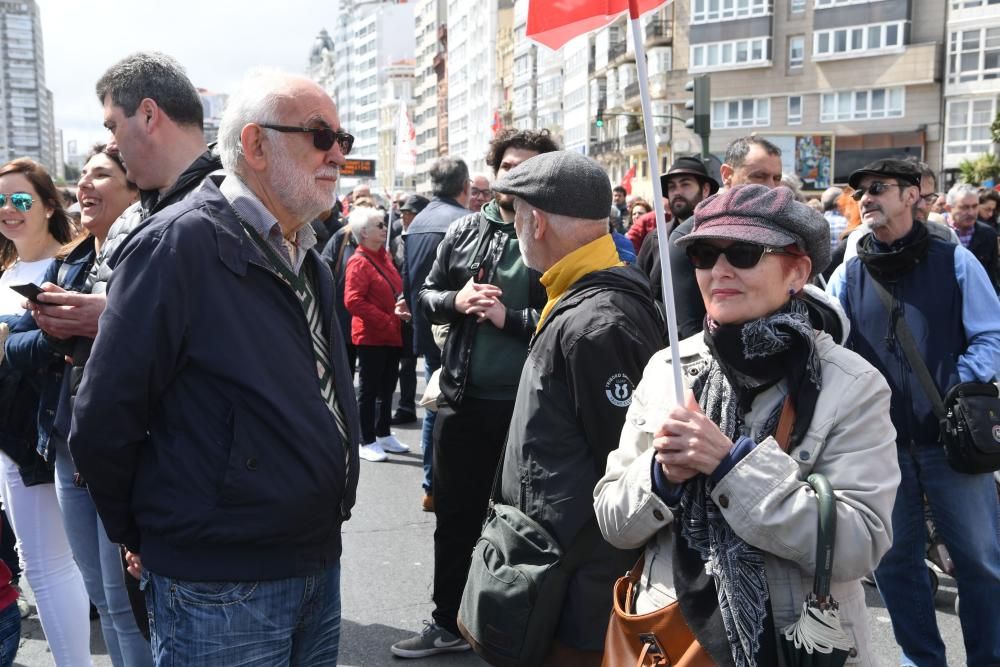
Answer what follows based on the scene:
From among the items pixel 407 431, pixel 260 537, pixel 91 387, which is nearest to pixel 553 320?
pixel 260 537

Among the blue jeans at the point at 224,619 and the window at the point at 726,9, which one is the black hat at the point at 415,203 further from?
the window at the point at 726,9

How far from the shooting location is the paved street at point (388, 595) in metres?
4.89

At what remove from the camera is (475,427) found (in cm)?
466

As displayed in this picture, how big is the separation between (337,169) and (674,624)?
60.7 inches

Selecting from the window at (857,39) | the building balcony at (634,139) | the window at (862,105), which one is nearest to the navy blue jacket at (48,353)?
the window at (862,105)

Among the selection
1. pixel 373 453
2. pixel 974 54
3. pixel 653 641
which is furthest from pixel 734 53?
pixel 653 641

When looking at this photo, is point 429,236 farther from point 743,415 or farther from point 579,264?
point 743,415

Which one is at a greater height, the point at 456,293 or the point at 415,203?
the point at 415,203

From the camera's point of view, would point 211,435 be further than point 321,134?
No

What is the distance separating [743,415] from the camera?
2461 millimetres

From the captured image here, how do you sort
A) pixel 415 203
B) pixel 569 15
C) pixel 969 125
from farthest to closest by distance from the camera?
pixel 969 125 → pixel 415 203 → pixel 569 15

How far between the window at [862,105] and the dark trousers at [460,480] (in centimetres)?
5573

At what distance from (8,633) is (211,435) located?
1643mm

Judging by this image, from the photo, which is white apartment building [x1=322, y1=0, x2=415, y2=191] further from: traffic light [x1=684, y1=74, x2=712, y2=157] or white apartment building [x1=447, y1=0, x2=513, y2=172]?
traffic light [x1=684, y1=74, x2=712, y2=157]
